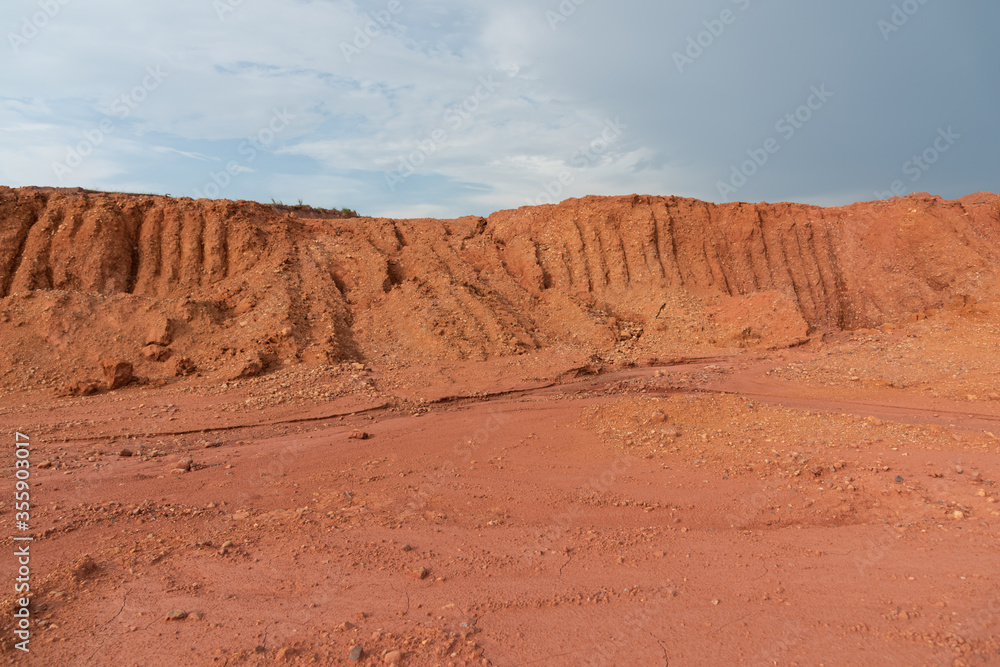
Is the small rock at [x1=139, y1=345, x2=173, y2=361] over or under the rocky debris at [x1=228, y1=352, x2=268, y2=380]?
over

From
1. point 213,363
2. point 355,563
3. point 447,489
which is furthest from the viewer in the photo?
point 213,363

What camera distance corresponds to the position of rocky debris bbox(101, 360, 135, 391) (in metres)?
10.6

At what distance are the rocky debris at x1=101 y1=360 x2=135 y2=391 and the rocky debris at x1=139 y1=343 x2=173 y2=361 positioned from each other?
0.73 meters

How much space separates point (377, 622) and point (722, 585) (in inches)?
107

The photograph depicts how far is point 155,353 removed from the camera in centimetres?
1150

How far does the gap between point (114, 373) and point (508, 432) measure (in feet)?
27.1

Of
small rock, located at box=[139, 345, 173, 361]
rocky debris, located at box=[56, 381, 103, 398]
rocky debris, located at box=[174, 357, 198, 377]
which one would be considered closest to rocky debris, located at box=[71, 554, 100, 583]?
rocky debris, located at box=[56, 381, 103, 398]

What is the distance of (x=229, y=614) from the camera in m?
3.79

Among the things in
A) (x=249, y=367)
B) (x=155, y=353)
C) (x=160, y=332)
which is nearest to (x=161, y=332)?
(x=160, y=332)

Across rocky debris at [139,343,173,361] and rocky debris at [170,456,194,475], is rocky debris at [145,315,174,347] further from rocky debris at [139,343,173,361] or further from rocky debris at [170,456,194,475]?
rocky debris at [170,456,194,475]

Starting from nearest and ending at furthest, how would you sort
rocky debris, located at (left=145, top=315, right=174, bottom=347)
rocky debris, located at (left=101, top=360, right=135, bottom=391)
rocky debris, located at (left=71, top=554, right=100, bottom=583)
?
rocky debris, located at (left=71, top=554, right=100, bottom=583), rocky debris, located at (left=101, top=360, right=135, bottom=391), rocky debris, located at (left=145, top=315, right=174, bottom=347)

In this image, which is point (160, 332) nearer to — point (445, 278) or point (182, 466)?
point (182, 466)

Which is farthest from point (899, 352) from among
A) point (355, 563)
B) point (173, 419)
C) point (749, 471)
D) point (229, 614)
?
point (173, 419)

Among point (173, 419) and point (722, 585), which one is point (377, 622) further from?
point (173, 419)
